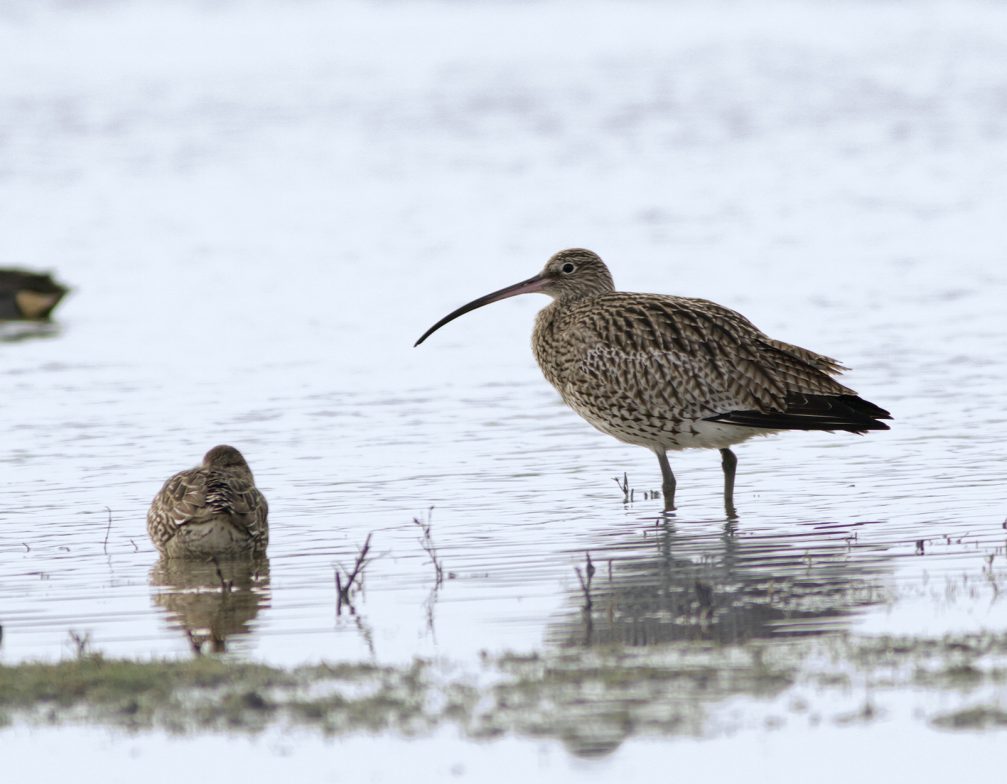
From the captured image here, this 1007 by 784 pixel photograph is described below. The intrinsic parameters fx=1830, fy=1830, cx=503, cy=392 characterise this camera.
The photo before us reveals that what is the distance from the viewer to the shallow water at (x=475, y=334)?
320 inches

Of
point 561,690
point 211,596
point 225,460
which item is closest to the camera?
point 561,690

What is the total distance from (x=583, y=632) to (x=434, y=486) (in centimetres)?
365

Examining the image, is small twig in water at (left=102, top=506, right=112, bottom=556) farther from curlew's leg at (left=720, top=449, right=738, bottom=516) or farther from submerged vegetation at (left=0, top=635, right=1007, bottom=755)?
curlew's leg at (left=720, top=449, right=738, bottom=516)

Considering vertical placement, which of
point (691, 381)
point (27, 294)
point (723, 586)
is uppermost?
point (27, 294)

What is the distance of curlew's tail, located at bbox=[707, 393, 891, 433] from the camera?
9859mm

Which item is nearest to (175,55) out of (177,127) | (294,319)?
(177,127)

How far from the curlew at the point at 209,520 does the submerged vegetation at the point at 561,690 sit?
2.23 meters

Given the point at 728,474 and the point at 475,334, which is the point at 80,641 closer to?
the point at 728,474

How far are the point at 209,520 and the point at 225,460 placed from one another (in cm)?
83

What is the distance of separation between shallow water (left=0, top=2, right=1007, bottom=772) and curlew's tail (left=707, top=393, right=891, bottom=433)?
1.48 feet

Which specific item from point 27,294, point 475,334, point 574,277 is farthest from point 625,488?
point 27,294

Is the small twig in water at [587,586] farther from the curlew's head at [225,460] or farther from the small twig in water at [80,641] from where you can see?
the curlew's head at [225,460]

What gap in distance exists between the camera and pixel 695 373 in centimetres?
1013

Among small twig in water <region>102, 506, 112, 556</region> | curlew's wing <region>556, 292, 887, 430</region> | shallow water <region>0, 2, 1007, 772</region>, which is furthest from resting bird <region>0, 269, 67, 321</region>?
curlew's wing <region>556, 292, 887, 430</region>
